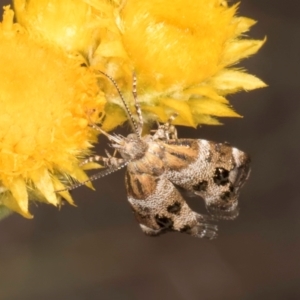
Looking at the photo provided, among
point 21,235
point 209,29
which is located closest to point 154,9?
point 209,29

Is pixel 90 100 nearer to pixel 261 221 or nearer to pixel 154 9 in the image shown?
pixel 154 9

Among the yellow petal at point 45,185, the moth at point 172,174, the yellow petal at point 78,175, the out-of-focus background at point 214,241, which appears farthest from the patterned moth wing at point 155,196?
the out-of-focus background at point 214,241

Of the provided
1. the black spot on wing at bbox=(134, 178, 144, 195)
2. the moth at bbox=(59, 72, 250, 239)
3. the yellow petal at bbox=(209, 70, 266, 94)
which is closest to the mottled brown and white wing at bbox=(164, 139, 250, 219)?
the moth at bbox=(59, 72, 250, 239)

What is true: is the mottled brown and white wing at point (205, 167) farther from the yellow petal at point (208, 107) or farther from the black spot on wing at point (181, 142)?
the yellow petal at point (208, 107)

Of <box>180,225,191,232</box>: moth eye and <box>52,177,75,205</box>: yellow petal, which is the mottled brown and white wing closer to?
<box>180,225,191,232</box>: moth eye

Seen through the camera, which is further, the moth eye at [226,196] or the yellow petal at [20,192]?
the moth eye at [226,196]

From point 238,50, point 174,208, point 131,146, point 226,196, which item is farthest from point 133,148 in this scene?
point 238,50
